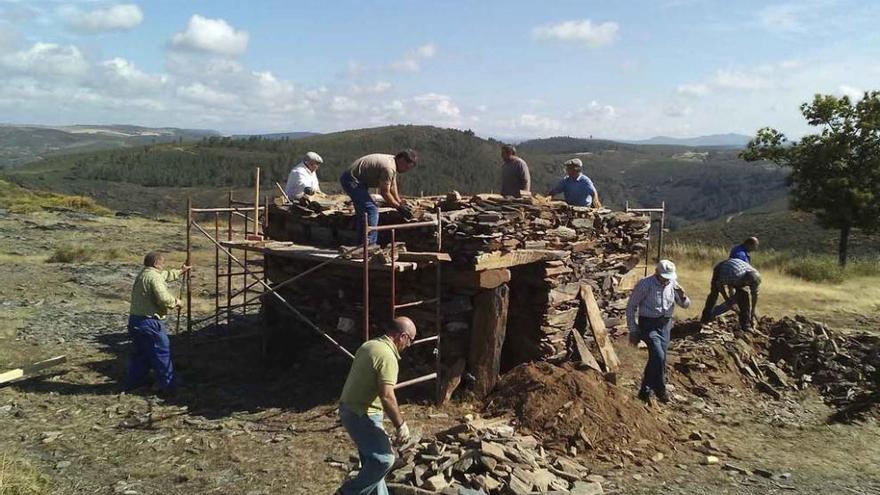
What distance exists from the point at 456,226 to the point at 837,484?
18.5ft

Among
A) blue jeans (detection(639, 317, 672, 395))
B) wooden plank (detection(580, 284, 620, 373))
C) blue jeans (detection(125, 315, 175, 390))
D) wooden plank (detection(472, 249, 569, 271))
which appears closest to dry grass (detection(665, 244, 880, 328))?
wooden plank (detection(580, 284, 620, 373))

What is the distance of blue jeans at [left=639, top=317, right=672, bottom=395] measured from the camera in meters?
9.54

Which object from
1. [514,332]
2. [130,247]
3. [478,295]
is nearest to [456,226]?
[478,295]

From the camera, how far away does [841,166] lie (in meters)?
23.7

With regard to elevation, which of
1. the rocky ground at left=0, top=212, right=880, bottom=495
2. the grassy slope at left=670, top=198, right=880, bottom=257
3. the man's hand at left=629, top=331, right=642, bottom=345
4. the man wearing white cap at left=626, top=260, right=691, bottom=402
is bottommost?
the grassy slope at left=670, top=198, right=880, bottom=257

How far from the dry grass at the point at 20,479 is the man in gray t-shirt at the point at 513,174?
8.04 m

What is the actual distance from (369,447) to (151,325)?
16.8 feet

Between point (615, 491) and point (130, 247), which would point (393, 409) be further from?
point (130, 247)

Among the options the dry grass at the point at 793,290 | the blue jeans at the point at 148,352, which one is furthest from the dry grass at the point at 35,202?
the dry grass at the point at 793,290

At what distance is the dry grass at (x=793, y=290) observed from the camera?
1808 cm

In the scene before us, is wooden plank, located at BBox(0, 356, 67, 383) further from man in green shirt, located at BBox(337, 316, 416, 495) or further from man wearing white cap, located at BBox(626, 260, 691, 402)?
Answer: man wearing white cap, located at BBox(626, 260, 691, 402)

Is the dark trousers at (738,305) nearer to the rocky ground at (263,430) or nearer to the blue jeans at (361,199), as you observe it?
the rocky ground at (263,430)

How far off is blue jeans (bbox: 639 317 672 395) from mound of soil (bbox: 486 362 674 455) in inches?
20.5

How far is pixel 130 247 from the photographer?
83.0ft
